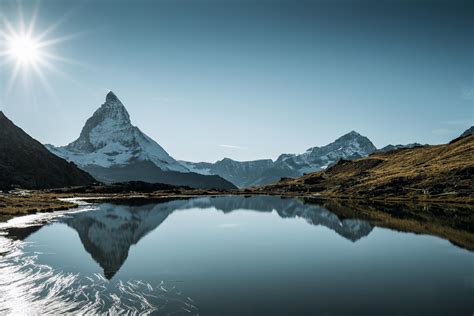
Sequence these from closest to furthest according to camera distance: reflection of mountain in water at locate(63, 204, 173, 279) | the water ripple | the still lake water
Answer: the water ripple → the still lake water → reflection of mountain in water at locate(63, 204, 173, 279)

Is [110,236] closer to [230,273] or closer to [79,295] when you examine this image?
[230,273]

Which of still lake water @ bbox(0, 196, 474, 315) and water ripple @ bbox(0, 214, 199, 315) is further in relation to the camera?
still lake water @ bbox(0, 196, 474, 315)

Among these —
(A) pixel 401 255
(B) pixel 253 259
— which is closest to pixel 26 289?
(B) pixel 253 259

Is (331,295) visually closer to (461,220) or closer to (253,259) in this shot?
(253,259)

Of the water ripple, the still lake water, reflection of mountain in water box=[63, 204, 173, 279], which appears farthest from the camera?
reflection of mountain in water box=[63, 204, 173, 279]

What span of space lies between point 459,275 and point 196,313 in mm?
28632

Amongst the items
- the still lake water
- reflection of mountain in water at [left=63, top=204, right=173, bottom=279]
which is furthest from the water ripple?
reflection of mountain in water at [left=63, top=204, right=173, bottom=279]

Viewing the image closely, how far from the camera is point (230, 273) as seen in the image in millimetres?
42469

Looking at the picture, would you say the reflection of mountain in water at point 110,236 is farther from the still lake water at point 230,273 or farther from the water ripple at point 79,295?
the water ripple at point 79,295

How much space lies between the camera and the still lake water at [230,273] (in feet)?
101

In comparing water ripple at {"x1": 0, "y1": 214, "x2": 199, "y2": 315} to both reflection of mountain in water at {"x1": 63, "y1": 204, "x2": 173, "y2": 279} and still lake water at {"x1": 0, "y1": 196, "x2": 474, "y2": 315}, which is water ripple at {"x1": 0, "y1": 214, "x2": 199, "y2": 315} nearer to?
still lake water at {"x1": 0, "y1": 196, "x2": 474, "y2": 315}

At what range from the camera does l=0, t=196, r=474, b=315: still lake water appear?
101 feet

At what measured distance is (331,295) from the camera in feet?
111

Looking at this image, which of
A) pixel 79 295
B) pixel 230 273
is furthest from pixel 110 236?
pixel 79 295
